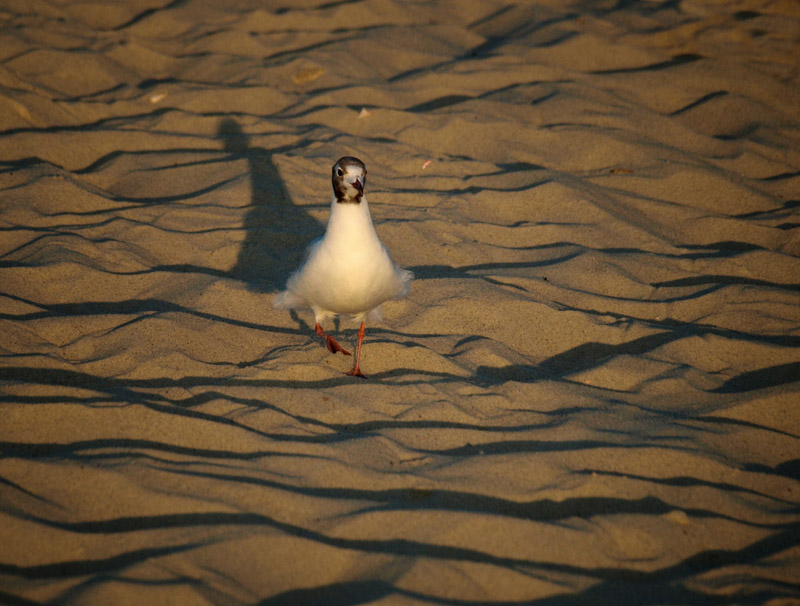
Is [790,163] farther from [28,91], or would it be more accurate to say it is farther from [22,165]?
[28,91]

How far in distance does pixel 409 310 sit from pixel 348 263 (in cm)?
83

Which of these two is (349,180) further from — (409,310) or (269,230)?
(269,230)

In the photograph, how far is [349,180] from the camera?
3.35 meters

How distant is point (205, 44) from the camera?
7.23 metres

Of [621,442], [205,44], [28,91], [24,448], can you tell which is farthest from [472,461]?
[205,44]

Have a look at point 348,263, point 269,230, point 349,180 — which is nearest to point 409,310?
point 348,263

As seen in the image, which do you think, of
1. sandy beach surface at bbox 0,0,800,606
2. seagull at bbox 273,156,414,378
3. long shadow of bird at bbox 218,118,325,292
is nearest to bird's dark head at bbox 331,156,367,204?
seagull at bbox 273,156,414,378

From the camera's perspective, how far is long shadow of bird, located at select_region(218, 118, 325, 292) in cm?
446

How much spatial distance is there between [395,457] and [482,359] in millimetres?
1014

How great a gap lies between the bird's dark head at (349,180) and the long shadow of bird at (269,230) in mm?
1133

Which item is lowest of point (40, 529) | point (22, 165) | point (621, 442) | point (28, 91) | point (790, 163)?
point (621, 442)

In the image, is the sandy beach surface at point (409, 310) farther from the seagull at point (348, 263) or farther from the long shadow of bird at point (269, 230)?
the seagull at point (348, 263)

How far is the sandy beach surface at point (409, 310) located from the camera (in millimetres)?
2445

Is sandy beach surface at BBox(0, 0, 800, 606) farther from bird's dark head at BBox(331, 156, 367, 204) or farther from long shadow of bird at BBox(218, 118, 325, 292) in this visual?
bird's dark head at BBox(331, 156, 367, 204)
